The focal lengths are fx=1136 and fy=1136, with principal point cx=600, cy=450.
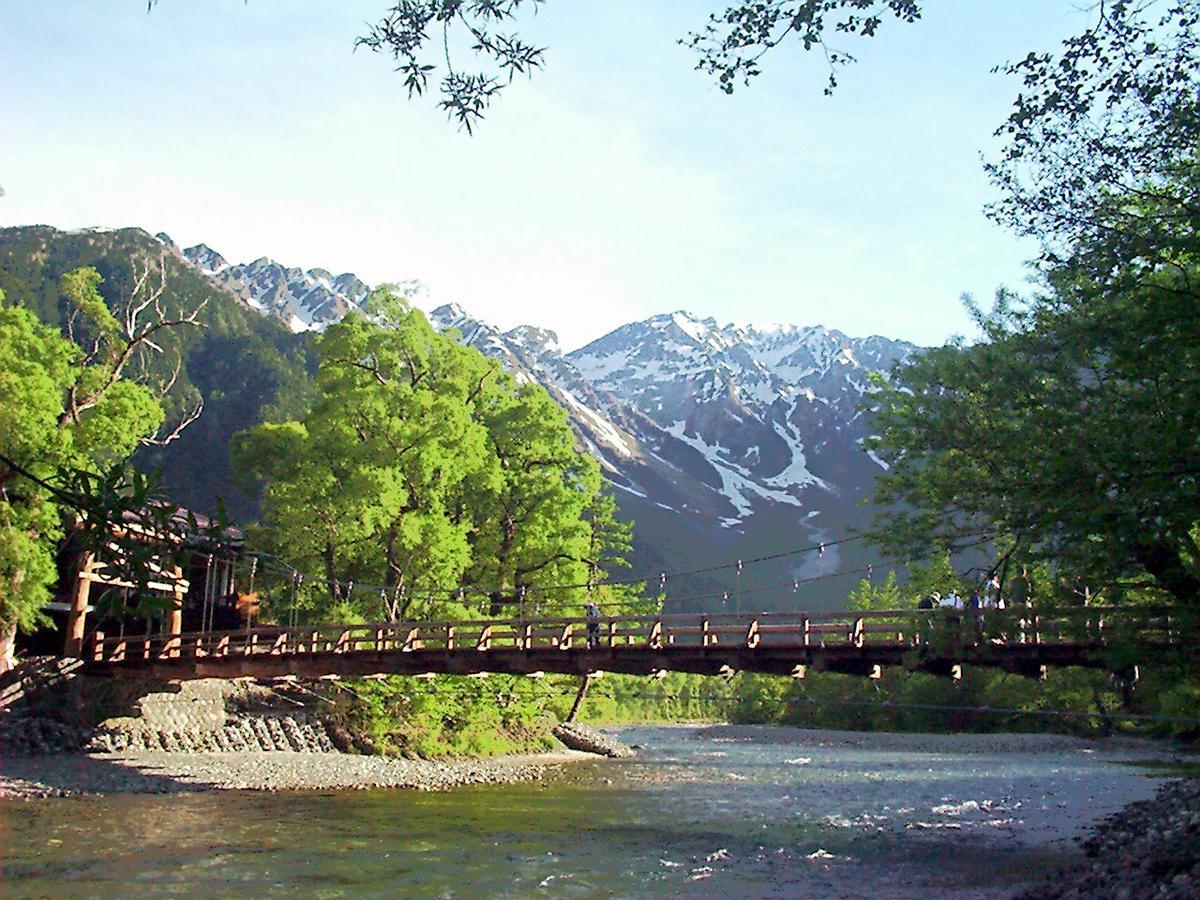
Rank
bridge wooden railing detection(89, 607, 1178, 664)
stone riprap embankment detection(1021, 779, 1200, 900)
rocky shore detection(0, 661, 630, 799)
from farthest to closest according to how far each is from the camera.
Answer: rocky shore detection(0, 661, 630, 799) < bridge wooden railing detection(89, 607, 1178, 664) < stone riprap embankment detection(1021, 779, 1200, 900)

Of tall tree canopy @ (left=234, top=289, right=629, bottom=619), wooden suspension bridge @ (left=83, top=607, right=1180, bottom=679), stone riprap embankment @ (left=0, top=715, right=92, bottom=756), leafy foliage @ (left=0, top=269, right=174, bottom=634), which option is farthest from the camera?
tall tree canopy @ (left=234, top=289, right=629, bottom=619)

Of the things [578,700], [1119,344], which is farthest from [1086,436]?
[578,700]

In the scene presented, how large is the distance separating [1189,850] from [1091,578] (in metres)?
2.72

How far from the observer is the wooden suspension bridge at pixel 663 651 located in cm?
1650

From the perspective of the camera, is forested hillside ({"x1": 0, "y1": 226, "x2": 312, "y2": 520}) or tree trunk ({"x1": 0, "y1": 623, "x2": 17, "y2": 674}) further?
forested hillside ({"x1": 0, "y1": 226, "x2": 312, "y2": 520})

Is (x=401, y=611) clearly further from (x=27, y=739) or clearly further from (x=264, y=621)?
(x=27, y=739)

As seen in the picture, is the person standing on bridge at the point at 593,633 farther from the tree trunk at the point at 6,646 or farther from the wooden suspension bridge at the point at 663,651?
the tree trunk at the point at 6,646

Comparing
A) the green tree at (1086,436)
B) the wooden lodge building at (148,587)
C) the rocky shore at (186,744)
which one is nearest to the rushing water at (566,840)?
the rocky shore at (186,744)

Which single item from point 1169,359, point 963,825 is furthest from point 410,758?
point 1169,359

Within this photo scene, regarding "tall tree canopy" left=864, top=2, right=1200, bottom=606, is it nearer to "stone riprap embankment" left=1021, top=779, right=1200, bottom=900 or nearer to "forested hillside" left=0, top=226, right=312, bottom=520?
"stone riprap embankment" left=1021, top=779, right=1200, bottom=900

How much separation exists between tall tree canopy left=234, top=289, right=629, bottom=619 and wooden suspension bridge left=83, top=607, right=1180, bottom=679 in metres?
2.39

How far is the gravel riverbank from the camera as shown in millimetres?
17812

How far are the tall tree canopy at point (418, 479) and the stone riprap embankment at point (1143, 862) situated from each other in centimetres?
1469

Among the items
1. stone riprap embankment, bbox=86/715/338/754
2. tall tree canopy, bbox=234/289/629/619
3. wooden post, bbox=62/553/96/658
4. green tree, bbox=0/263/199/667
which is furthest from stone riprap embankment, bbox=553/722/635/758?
green tree, bbox=0/263/199/667
